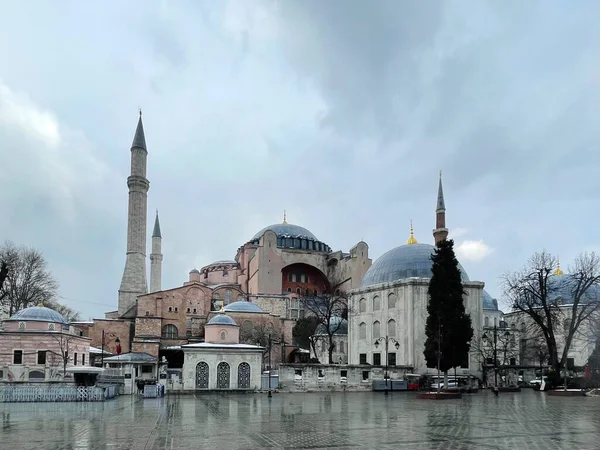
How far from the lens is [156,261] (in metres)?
72.0

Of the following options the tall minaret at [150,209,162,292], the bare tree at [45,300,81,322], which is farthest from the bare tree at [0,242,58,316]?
the tall minaret at [150,209,162,292]

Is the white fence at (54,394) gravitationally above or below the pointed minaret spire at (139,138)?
below

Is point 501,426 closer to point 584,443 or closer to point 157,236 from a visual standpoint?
point 584,443

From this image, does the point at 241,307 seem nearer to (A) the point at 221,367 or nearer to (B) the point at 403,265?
(B) the point at 403,265

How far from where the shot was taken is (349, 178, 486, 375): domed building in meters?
38.5

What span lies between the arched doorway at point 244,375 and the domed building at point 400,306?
33.8 feet

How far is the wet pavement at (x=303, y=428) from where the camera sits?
34.5ft

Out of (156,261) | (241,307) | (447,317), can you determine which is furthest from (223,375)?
(156,261)

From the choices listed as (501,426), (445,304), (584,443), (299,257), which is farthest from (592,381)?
(299,257)

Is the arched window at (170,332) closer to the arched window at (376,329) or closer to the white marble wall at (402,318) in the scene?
the white marble wall at (402,318)

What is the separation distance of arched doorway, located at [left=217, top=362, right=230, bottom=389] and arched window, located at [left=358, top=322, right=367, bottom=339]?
1302cm

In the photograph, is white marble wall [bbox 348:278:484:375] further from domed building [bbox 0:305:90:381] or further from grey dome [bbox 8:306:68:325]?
grey dome [bbox 8:306:68:325]

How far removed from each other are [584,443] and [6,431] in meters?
11.9

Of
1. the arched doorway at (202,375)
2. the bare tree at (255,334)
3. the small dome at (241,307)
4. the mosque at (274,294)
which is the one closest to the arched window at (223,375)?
the arched doorway at (202,375)
